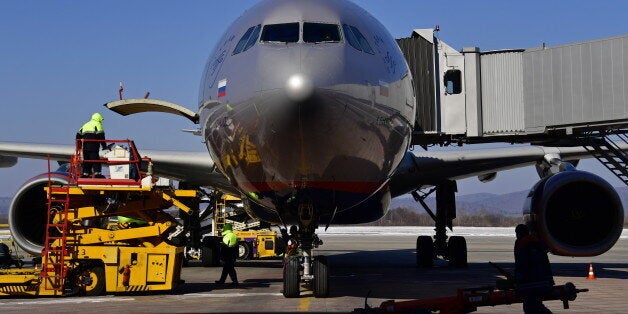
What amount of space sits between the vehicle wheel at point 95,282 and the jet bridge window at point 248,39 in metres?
4.81

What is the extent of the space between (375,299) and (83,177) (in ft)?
18.4

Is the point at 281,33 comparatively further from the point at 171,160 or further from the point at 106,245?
the point at 171,160

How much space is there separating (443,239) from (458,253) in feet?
1.73

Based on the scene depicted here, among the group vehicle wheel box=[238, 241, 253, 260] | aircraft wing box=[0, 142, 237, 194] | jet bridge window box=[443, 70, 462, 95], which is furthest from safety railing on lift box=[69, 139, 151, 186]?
vehicle wheel box=[238, 241, 253, 260]

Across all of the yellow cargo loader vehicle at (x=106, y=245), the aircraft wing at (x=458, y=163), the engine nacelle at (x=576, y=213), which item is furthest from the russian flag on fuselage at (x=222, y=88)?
the aircraft wing at (x=458, y=163)

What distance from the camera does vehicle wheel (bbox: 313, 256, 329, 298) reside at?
35.5 feet

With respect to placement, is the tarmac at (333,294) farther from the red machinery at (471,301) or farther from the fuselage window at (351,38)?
the fuselage window at (351,38)

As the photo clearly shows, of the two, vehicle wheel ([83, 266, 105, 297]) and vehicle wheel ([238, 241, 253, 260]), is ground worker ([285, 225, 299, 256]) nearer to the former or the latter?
vehicle wheel ([83, 266, 105, 297])

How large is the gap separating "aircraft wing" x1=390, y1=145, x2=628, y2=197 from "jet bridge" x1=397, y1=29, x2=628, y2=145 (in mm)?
403

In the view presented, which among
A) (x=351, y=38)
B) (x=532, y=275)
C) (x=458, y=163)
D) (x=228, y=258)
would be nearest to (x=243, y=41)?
(x=351, y=38)

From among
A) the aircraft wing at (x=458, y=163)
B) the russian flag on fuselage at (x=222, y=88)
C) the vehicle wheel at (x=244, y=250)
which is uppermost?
the russian flag on fuselage at (x=222, y=88)

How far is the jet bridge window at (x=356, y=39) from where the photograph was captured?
9336mm

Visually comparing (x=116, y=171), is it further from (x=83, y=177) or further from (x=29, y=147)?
(x=29, y=147)

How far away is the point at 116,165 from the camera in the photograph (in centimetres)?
1281
